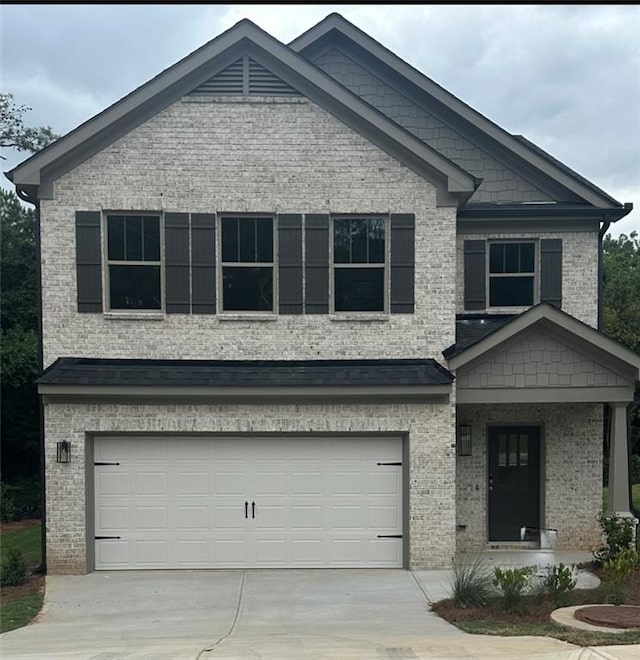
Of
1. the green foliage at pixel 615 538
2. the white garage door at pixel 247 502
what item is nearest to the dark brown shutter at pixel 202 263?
the white garage door at pixel 247 502

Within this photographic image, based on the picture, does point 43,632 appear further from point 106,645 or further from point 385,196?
point 385,196

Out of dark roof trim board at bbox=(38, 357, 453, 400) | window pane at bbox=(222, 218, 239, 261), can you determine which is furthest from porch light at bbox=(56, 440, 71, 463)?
window pane at bbox=(222, 218, 239, 261)

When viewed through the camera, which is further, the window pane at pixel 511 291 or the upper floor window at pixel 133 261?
the window pane at pixel 511 291

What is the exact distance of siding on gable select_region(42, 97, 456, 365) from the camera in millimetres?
11625

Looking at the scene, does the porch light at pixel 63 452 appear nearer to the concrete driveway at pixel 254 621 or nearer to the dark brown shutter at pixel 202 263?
the concrete driveway at pixel 254 621

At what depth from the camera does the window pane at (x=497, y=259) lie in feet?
45.1

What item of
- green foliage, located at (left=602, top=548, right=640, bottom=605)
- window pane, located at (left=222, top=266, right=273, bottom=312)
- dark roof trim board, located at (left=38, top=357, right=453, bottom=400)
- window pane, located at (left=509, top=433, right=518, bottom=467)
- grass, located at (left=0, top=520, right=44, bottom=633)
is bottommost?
grass, located at (left=0, top=520, right=44, bottom=633)

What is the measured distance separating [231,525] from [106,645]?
4.05 meters

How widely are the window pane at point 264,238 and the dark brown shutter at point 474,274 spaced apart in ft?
13.5

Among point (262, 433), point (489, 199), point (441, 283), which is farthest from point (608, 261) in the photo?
point (262, 433)

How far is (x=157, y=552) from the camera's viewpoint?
1159cm

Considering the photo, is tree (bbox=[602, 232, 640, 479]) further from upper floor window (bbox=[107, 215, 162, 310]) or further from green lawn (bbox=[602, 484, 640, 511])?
upper floor window (bbox=[107, 215, 162, 310])

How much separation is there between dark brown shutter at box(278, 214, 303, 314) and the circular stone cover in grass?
6.28 meters

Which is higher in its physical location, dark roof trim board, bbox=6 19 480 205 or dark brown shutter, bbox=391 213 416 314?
dark roof trim board, bbox=6 19 480 205
